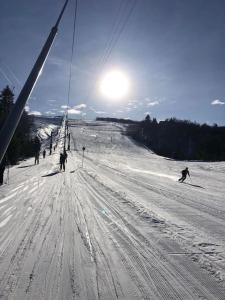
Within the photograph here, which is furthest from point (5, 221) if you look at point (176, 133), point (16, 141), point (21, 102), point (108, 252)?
point (176, 133)

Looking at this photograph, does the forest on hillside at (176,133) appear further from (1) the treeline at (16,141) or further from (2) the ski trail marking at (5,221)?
(2) the ski trail marking at (5,221)

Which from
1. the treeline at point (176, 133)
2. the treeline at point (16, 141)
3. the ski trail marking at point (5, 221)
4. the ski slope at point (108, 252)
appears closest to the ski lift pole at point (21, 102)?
the ski slope at point (108, 252)

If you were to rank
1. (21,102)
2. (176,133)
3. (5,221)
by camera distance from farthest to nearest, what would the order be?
(176,133) < (5,221) < (21,102)

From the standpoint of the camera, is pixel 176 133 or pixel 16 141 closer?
pixel 16 141

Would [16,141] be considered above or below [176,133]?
below

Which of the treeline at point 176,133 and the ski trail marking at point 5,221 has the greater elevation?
the treeline at point 176,133

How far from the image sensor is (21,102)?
4539 millimetres

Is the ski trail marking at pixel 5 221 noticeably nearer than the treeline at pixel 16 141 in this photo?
Yes

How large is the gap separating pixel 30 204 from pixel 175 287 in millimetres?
7835

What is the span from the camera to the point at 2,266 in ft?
18.2

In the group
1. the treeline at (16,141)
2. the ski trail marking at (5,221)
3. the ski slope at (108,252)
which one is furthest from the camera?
the treeline at (16,141)

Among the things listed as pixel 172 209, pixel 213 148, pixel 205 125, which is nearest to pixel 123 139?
pixel 213 148

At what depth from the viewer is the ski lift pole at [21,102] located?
4.02 metres

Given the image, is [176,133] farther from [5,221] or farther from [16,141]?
[5,221]
